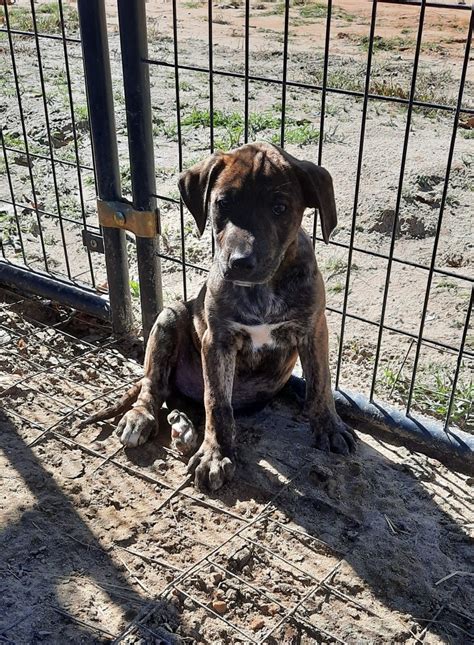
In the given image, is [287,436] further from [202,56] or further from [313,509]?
[202,56]

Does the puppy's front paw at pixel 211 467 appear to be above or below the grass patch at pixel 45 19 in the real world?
above

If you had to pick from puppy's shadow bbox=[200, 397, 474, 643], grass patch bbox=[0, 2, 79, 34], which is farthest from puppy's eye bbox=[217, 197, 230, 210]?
grass patch bbox=[0, 2, 79, 34]

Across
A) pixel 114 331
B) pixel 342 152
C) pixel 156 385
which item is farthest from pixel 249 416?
pixel 342 152

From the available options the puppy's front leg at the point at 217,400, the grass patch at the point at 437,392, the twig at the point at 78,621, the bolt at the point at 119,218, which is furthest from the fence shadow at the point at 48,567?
the grass patch at the point at 437,392

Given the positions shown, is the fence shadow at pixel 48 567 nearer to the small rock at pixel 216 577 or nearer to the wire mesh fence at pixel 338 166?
the small rock at pixel 216 577

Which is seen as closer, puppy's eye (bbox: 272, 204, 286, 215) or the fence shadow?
the fence shadow

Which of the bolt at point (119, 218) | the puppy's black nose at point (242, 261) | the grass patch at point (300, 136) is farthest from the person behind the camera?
the grass patch at point (300, 136)

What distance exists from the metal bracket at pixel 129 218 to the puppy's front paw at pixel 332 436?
4.86ft

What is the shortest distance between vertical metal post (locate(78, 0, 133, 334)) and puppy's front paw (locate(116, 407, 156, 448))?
3.51 ft

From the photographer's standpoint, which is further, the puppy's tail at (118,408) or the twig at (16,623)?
the puppy's tail at (118,408)

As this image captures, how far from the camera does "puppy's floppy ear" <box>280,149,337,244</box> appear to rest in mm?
3434

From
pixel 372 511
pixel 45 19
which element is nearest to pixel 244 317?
pixel 372 511

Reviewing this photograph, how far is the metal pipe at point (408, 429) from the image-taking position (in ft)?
13.2

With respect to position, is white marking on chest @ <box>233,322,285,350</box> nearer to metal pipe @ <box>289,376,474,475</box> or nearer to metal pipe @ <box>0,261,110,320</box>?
metal pipe @ <box>289,376,474,475</box>
